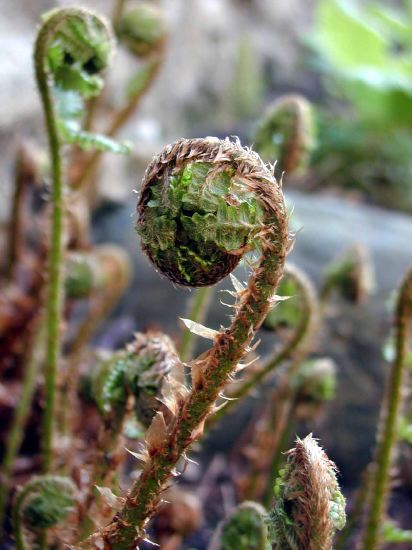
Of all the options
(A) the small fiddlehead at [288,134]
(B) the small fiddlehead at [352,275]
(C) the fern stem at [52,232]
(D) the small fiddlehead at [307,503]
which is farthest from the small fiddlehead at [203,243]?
(B) the small fiddlehead at [352,275]

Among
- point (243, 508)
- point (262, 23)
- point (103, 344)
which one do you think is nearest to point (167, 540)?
point (243, 508)

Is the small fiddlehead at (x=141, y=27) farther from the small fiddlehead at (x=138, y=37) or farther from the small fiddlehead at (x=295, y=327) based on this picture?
the small fiddlehead at (x=295, y=327)

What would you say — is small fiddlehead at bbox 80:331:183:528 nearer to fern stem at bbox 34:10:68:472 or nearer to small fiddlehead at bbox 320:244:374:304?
fern stem at bbox 34:10:68:472

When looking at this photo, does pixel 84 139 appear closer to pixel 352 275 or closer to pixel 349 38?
pixel 352 275

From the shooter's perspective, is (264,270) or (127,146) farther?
(127,146)

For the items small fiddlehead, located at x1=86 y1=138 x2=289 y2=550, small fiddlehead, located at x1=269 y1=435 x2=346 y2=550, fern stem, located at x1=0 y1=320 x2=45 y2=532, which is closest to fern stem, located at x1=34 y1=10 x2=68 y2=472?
fern stem, located at x1=0 y1=320 x2=45 y2=532

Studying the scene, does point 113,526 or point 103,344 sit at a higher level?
point 103,344

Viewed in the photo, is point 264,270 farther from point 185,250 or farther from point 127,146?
point 127,146
